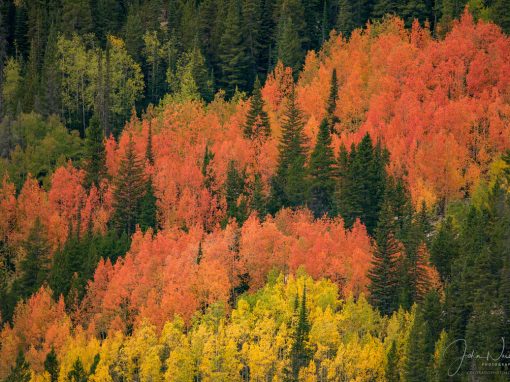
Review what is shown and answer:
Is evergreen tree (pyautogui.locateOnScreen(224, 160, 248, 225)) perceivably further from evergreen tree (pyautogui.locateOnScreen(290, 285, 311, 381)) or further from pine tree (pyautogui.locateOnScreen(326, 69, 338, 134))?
evergreen tree (pyautogui.locateOnScreen(290, 285, 311, 381))

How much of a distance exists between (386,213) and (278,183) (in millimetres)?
19550

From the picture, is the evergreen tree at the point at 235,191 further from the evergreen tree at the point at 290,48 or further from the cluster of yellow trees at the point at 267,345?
the evergreen tree at the point at 290,48

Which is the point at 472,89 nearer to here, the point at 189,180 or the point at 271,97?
the point at 271,97

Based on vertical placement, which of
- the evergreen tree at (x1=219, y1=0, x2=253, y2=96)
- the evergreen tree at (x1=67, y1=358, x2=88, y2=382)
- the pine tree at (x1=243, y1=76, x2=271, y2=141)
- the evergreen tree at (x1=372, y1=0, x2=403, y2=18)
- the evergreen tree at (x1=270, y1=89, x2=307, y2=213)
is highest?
the evergreen tree at (x1=372, y1=0, x2=403, y2=18)

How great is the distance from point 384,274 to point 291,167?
2487cm

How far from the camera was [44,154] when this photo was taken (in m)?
137

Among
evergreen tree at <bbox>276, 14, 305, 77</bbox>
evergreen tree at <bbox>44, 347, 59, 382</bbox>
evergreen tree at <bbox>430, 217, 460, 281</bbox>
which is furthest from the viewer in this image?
evergreen tree at <bbox>276, 14, 305, 77</bbox>

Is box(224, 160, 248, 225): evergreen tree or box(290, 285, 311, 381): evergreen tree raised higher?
box(224, 160, 248, 225): evergreen tree

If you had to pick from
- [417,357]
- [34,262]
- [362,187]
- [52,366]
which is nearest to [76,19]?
[34,262]

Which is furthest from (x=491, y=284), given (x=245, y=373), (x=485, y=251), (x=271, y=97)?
(x=271, y=97)

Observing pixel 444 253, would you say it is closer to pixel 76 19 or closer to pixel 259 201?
pixel 259 201

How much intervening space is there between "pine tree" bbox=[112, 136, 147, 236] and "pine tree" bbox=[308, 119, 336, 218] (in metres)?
21.0

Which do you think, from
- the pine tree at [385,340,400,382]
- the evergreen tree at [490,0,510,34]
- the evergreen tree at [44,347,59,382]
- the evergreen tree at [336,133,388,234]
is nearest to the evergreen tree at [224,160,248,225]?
the evergreen tree at [336,133,388,234]

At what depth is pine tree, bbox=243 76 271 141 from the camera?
132875mm
